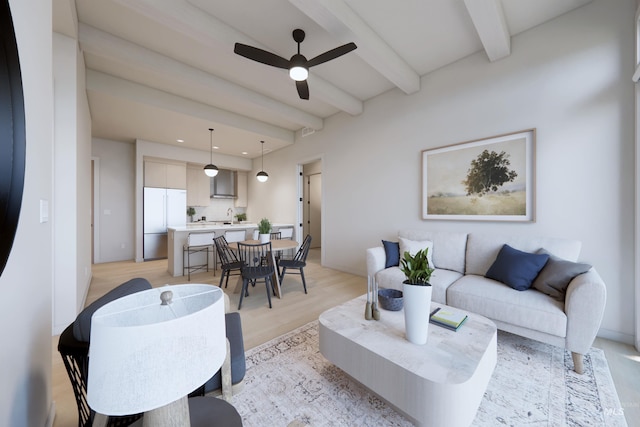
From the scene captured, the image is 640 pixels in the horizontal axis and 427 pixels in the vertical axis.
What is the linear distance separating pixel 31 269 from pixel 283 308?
227cm

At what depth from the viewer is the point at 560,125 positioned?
8.20 feet

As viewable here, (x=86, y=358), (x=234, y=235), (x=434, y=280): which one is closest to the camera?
(x=86, y=358)

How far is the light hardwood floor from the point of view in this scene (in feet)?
5.28

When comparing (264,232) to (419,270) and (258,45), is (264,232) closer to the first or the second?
(258,45)

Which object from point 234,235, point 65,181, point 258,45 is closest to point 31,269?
point 65,181

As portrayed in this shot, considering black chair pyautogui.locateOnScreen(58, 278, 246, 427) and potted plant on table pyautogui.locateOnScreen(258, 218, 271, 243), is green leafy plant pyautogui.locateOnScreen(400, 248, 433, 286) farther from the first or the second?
potted plant on table pyautogui.locateOnScreen(258, 218, 271, 243)

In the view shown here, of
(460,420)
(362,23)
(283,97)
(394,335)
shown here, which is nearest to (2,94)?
(394,335)

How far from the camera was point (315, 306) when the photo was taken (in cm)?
304

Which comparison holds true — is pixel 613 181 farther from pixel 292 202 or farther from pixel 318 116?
pixel 292 202

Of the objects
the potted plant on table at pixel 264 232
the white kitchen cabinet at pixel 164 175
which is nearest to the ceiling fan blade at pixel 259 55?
the potted plant on table at pixel 264 232

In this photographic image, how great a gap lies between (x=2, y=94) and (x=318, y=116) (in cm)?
473

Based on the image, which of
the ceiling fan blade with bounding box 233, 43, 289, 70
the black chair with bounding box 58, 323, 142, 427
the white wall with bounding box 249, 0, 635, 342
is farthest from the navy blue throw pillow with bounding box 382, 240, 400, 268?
the black chair with bounding box 58, 323, 142, 427

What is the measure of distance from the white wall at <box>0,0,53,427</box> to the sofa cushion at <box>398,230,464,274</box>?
3440mm

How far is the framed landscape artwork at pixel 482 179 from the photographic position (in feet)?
8.89
